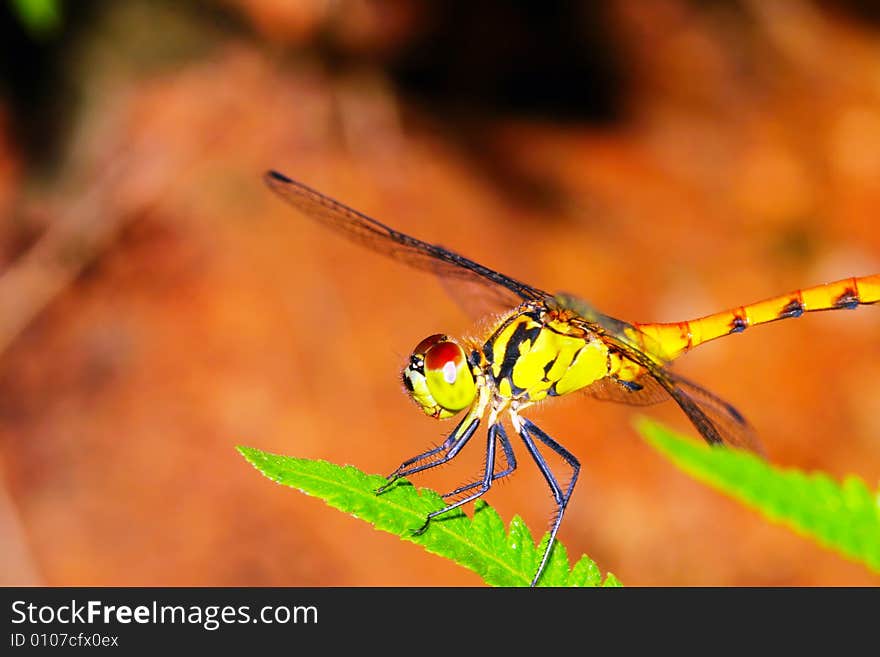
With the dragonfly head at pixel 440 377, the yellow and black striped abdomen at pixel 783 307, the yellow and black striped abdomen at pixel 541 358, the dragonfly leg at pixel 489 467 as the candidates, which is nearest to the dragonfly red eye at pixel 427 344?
the dragonfly head at pixel 440 377

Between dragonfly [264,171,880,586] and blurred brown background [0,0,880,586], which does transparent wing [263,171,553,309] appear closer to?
dragonfly [264,171,880,586]

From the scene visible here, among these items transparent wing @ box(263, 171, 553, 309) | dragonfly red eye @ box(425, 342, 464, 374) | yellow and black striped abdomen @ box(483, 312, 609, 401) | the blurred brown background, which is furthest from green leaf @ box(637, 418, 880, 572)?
the blurred brown background

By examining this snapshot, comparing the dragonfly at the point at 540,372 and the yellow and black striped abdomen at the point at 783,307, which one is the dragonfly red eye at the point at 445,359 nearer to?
the dragonfly at the point at 540,372

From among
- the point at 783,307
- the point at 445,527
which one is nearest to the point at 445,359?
the point at 445,527

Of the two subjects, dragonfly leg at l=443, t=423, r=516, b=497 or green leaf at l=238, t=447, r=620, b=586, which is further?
dragonfly leg at l=443, t=423, r=516, b=497

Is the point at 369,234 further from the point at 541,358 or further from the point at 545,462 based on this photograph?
the point at 545,462

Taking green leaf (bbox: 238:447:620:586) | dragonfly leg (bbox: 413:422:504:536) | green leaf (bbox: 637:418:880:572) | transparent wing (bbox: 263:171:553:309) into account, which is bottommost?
green leaf (bbox: 637:418:880:572)
